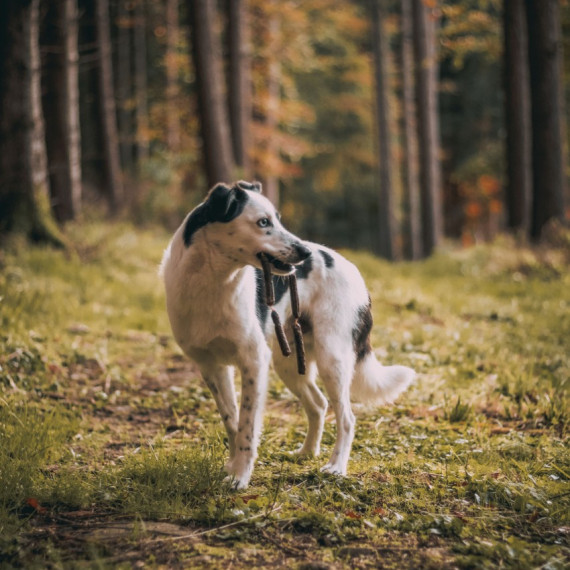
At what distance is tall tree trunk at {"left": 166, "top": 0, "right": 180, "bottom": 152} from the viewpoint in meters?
18.5

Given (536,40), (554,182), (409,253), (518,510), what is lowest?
(409,253)

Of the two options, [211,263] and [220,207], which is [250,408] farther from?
[220,207]

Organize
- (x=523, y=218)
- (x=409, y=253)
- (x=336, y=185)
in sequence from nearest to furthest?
(x=523, y=218)
(x=409, y=253)
(x=336, y=185)

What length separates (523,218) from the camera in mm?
15422

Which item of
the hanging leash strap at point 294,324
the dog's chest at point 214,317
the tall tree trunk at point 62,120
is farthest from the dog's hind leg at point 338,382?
the tall tree trunk at point 62,120

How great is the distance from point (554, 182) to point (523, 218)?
2541mm

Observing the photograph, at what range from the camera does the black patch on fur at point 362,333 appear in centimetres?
427

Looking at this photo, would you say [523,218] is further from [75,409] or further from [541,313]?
[75,409]

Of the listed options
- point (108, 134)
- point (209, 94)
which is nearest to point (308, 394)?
point (209, 94)

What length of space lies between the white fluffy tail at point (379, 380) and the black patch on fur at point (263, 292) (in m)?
0.80

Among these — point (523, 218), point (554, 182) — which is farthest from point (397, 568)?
point (523, 218)

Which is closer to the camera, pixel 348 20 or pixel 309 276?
pixel 309 276

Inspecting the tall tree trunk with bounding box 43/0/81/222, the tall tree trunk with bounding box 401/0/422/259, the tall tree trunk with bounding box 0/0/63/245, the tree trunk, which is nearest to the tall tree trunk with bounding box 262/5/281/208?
the tall tree trunk with bounding box 401/0/422/259

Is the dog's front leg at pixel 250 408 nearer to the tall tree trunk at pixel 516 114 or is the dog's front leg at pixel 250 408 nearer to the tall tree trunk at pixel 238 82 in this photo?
the tall tree trunk at pixel 516 114
